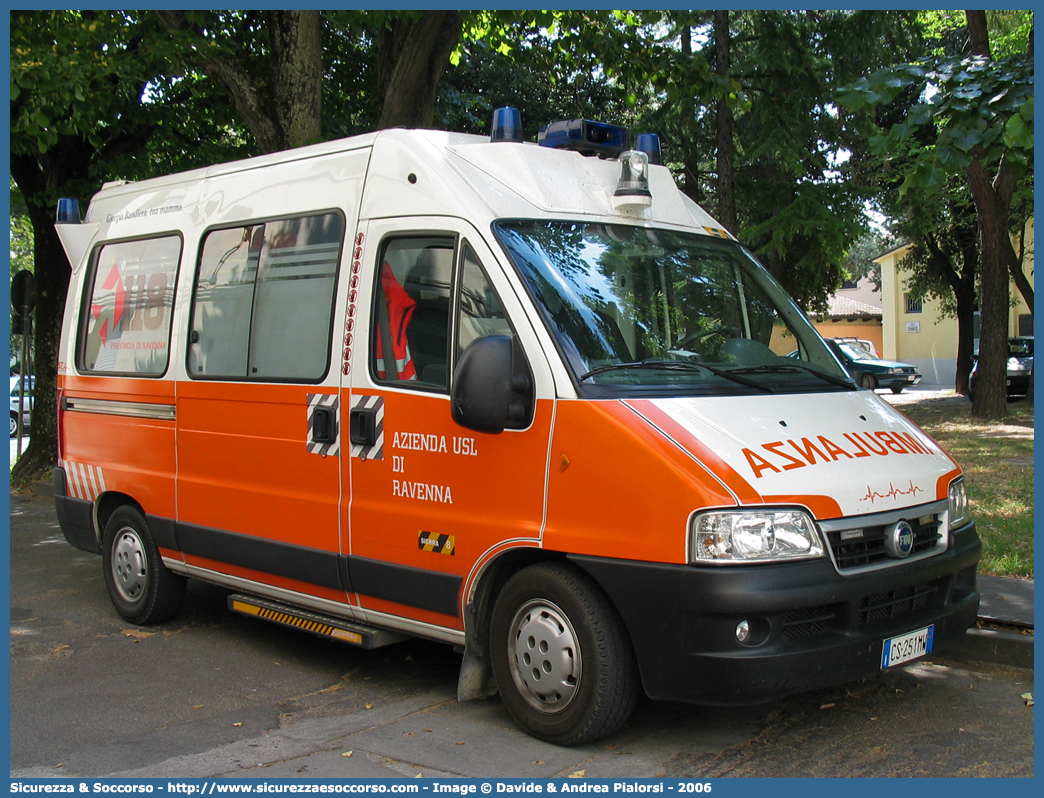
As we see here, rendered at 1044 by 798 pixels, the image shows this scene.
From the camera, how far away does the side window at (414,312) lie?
16.5 ft

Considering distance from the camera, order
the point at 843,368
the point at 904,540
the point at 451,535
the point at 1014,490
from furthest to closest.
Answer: the point at 1014,490 → the point at 843,368 → the point at 451,535 → the point at 904,540

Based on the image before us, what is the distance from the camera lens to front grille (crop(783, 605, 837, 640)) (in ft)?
13.7

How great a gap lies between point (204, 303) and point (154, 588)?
6.23ft

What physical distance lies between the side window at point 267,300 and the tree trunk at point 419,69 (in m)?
3.84

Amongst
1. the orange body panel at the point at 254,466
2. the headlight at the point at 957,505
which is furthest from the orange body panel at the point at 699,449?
the orange body panel at the point at 254,466

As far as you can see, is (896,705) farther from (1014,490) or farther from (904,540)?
(1014,490)

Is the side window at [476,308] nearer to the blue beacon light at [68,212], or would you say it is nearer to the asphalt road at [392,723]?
the asphalt road at [392,723]

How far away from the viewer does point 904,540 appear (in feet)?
14.6

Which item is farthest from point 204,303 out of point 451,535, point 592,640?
point 592,640

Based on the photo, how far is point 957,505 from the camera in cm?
491

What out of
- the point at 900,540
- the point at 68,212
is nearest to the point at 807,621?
the point at 900,540

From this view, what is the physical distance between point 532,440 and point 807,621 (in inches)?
53.0

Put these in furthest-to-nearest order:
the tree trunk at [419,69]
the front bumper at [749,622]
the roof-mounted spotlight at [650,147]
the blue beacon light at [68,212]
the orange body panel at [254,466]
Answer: the tree trunk at [419,69] → the blue beacon light at [68,212] → the roof-mounted spotlight at [650,147] → the orange body panel at [254,466] → the front bumper at [749,622]

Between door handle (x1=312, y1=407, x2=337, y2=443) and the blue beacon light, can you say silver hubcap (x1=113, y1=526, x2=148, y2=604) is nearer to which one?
door handle (x1=312, y1=407, x2=337, y2=443)
